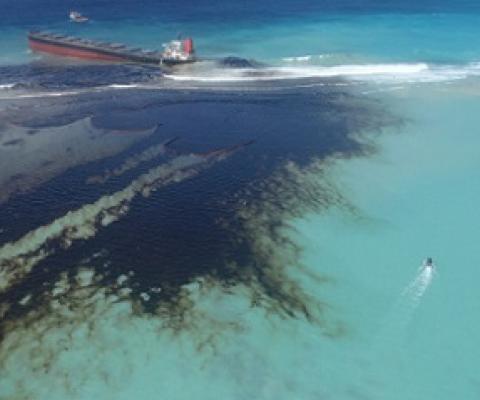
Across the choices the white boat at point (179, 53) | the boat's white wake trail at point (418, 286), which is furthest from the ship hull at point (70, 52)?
the boat's white wake trail at point (418, 286)

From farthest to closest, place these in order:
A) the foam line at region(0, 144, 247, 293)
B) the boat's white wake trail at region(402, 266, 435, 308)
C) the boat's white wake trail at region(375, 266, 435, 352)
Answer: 1. the foam line at region(0, 144, 247, 293)
2. the boat's white wake trail at region(402, 266, 435, 308)
3. the boat's white wake trail at region(375, 266, 435, 352)

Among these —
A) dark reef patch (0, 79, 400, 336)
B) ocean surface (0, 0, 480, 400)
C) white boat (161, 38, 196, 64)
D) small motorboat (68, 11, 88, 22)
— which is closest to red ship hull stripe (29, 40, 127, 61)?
ocean surface (0, 0, 480, 400)

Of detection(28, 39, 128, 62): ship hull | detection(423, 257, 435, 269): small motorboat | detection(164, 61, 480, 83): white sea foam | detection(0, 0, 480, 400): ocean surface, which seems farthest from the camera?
detection(28, 39, 128, 62): ship hull

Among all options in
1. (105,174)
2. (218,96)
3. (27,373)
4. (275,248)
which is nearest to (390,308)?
(275,248)

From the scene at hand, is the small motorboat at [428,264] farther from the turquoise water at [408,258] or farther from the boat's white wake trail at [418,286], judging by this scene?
the turquoise water at [408,258]

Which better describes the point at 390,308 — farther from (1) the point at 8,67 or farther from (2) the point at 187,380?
(1) the point at 8,67

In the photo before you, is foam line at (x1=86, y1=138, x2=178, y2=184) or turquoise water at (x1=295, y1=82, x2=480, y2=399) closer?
turquoise water at (x1=295, y1=82, x2=480, y2=399)

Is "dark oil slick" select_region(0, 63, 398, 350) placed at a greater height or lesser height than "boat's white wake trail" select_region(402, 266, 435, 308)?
greater

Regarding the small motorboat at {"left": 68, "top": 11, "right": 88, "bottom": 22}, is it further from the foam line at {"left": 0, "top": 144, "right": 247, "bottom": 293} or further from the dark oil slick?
the foam line at {"left": 0, "top": 144, "right": 247, "bottom": 293}
